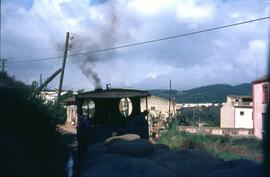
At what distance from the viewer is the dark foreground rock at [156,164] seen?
28.7 feet

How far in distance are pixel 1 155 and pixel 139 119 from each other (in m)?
9.66

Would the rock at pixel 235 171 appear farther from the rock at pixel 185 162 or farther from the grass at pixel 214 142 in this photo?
the grass at pixel 214 142

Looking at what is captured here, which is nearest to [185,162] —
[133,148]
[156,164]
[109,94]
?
[156,164]

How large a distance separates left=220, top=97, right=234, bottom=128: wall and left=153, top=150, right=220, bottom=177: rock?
45857mm

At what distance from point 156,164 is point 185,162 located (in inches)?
36.2

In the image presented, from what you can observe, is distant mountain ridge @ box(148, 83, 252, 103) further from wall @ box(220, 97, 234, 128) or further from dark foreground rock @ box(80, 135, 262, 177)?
dark foreground rock @ box(80, 135, 262, 177)

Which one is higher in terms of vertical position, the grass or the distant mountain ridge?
the distant mountain ridge

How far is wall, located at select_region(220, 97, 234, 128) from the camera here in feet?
186

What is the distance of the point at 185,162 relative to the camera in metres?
10.7

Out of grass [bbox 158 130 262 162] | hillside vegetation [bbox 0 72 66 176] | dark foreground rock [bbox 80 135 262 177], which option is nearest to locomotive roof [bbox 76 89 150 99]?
hillside vegetation [bbox 0 72 66 176]

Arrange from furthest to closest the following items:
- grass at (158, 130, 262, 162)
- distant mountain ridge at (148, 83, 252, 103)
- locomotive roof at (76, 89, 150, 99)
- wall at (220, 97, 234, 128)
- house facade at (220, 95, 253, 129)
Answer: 1. distant mountain ridge at (148, 83, 252, 103)
2. wall at (220, 97, 234, 128)
3. house facade at (220, 95, 253, 129)
4. grass at (158, 130, 262, 162)
5. locomotive roof at (76, 89, 150, 99)

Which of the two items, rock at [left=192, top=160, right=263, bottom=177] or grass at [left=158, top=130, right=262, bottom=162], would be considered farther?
grass at [left=158, top=130, right=262, bottom=162]

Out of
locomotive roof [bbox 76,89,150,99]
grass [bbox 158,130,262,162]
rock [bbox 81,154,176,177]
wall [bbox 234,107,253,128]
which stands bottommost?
grass [bbox 158,130,262,162]

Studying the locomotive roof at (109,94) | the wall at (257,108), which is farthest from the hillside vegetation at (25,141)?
the wall at (257,108)
